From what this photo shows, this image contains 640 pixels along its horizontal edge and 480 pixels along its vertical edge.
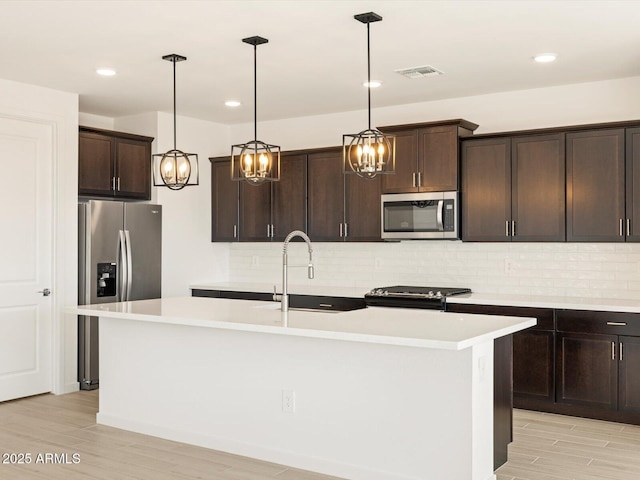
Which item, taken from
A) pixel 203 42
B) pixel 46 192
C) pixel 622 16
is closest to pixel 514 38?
pixel 622 16

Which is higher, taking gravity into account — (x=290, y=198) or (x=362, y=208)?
(x=290, y=198)

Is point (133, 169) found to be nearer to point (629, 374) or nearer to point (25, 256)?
point (25, 256)

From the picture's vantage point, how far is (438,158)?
19.5ft

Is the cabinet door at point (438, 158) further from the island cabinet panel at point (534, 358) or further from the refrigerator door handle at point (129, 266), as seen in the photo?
the refrigerator door handle at point (129, 266)

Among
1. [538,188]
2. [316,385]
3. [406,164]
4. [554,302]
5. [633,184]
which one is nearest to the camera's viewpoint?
[316,385]

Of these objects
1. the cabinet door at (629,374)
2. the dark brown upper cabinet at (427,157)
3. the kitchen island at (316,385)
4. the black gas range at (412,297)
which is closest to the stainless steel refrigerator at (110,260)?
the kitchen island at (316,385)

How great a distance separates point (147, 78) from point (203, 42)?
46.3 inches

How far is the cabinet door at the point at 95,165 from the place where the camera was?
6.32m

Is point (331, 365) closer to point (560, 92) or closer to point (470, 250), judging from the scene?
point (470, 250)

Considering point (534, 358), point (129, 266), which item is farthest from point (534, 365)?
point (129, 266)

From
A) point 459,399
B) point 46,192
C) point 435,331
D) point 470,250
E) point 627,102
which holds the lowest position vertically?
point 459,399

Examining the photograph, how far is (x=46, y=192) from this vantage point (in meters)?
5.92

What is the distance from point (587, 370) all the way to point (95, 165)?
4748mm

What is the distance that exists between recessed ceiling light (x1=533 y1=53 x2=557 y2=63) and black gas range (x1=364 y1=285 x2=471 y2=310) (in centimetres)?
201
